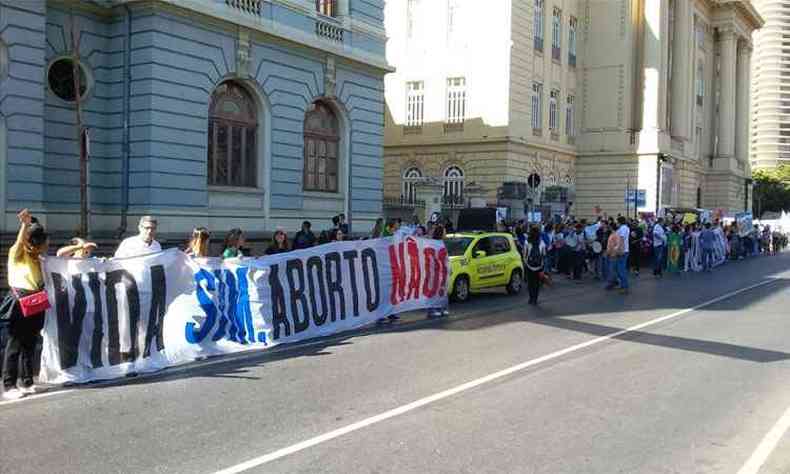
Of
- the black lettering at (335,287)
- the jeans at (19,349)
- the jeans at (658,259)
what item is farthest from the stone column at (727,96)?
the jeans at (19,349)

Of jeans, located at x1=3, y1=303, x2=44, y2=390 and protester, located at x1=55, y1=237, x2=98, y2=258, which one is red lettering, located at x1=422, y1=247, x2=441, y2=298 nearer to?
protester, located at x1=55, y1=237, x2=98, y2=258

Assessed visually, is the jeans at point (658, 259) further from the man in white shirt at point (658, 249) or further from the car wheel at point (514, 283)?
the car wheel at point (514, 283)

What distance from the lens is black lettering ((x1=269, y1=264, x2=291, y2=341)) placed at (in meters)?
11.1

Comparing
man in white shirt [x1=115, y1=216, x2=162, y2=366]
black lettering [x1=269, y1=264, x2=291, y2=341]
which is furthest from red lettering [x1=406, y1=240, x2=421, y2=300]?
man in white shirt [x1=115, y1=216, x2=162, y2=366]

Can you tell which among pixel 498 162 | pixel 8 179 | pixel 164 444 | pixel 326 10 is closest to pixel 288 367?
pixel 164 444

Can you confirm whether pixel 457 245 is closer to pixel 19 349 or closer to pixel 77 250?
pixel 77 250

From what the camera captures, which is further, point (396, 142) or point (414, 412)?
point (396, 142)

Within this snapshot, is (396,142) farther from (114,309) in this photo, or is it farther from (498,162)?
(114,309)

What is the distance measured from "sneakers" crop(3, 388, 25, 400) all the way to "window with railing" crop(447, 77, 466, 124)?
118 ft

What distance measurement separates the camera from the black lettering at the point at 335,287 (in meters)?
12.3

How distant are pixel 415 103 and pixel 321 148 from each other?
21.3m

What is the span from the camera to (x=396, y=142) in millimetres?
44562

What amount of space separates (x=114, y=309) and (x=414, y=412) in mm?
3992

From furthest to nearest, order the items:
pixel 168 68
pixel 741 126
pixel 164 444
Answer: pixel 741 126 → pixel 168 68 → pixel 164 444
